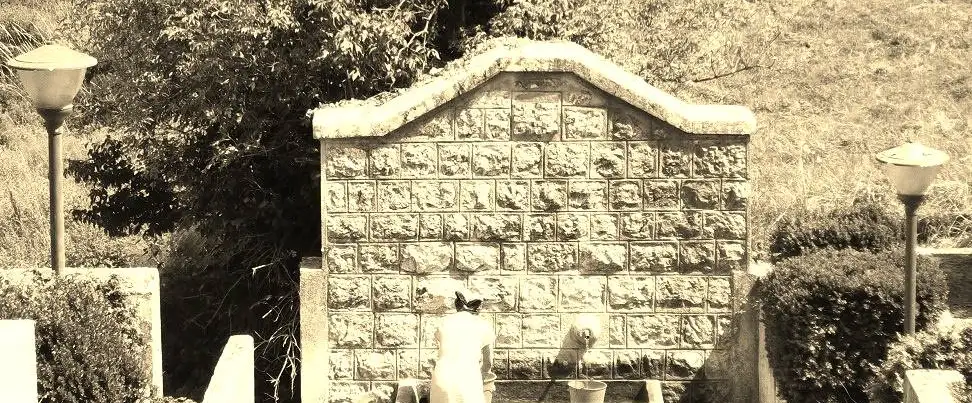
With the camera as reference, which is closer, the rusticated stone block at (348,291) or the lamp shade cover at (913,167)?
the lamp shade cover at (913,167)

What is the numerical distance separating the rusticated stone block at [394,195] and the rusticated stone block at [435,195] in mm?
59

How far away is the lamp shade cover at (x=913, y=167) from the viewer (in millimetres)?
10102

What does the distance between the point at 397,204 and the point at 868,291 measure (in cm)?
389

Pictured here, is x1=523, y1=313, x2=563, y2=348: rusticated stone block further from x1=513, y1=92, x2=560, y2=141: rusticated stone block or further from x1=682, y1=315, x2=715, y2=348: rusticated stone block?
x1=513, y1=92, x2=560, y2=141: rusticated stone block

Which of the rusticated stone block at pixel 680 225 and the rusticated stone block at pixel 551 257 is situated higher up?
the rusticated stone block at pixel 680 225

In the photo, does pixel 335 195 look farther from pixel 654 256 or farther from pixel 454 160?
pixel 654 256

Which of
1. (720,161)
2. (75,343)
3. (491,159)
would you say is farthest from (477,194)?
(75,343)

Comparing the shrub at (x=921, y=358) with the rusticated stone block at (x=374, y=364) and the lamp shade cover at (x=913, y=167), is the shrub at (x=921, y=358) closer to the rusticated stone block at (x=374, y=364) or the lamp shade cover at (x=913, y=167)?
the lamp shade cover at (x=913, y=167)

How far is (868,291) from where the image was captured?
10.4 m

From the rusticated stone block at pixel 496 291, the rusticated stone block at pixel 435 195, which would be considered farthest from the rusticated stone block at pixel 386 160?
the rusticated stone block at pixel 496 291

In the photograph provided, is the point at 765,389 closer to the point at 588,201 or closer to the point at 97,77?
the point at 588,201

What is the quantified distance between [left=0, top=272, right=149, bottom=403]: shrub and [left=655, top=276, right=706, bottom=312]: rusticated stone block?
4.43 m

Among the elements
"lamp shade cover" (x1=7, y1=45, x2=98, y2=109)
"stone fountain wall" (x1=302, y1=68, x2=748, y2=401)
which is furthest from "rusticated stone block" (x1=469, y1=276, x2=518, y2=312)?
"lamp shade cover" (x1=7, y1=45, x2=98, y2=109)

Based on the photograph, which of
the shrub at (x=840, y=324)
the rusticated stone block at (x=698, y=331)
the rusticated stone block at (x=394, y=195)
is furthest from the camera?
the rusticated stone block at (x=698, y=331)
